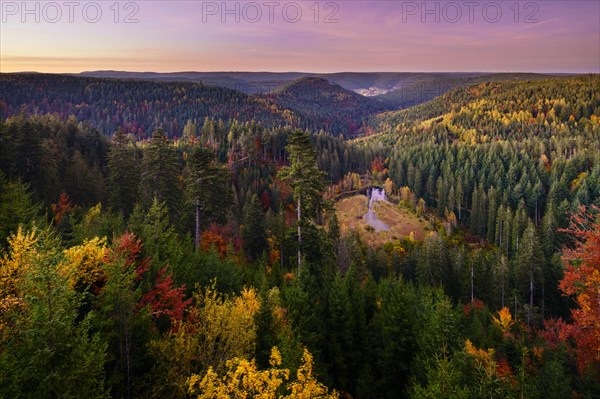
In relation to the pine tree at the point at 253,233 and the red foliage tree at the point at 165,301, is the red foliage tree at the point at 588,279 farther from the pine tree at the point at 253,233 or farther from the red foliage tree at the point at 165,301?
the pine tree at the point at 253,233

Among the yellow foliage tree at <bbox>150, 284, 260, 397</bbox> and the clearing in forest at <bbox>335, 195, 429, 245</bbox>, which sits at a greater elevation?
the yellow foliage tree at <bbox>150, 284, 260, 397</bbox>

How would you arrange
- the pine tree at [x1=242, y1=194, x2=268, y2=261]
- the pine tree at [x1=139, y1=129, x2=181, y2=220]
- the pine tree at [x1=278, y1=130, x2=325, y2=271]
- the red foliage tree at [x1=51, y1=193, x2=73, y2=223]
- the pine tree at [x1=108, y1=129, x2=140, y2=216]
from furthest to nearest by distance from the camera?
the pine tree at [x1=242, y1=194, x2=268, y2=261] → the pine tree at [x1=108, y1=129, x2=140, y2=216] → the red foliage tree at [x1=51, y1=193, x2=73, y2=223] → the pine tree at [x1=139, y1=129, x2=181, y2=220] → the pine tree at [x1=278, y1=130, x2=325, y2=271]

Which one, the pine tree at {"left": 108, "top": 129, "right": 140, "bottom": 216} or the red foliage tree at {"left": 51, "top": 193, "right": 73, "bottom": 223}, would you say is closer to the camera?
the red foliage tree at {"left": 51, "top": 193, "right": 73, "bottom": 223}

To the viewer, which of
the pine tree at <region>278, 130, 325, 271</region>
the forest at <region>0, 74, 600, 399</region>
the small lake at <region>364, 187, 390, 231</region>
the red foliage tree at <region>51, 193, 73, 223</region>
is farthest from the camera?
the small lake at <region>364, 187, 390, 231</region>

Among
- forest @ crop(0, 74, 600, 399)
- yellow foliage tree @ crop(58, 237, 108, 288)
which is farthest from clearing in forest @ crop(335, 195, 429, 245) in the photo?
yellow foliage tree @ crop(58, 237, 108, 288)

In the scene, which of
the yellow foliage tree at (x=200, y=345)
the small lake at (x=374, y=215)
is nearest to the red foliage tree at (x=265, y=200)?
the small lake at (x=374, y=215)

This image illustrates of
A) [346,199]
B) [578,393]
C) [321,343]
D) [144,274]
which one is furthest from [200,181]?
[346,199]

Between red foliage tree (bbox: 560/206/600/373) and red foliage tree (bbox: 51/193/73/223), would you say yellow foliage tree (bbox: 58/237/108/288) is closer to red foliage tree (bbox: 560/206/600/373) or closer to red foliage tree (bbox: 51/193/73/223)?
red foliage tree (bbox: 560/206/600/373)

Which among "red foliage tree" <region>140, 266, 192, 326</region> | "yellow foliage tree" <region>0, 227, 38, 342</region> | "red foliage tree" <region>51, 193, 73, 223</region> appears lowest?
"red foliage tree" <region>140, 266, 192, 326</region>

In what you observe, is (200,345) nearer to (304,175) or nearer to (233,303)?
(233,303)

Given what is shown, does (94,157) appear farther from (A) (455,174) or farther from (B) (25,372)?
(A) (455,174)
